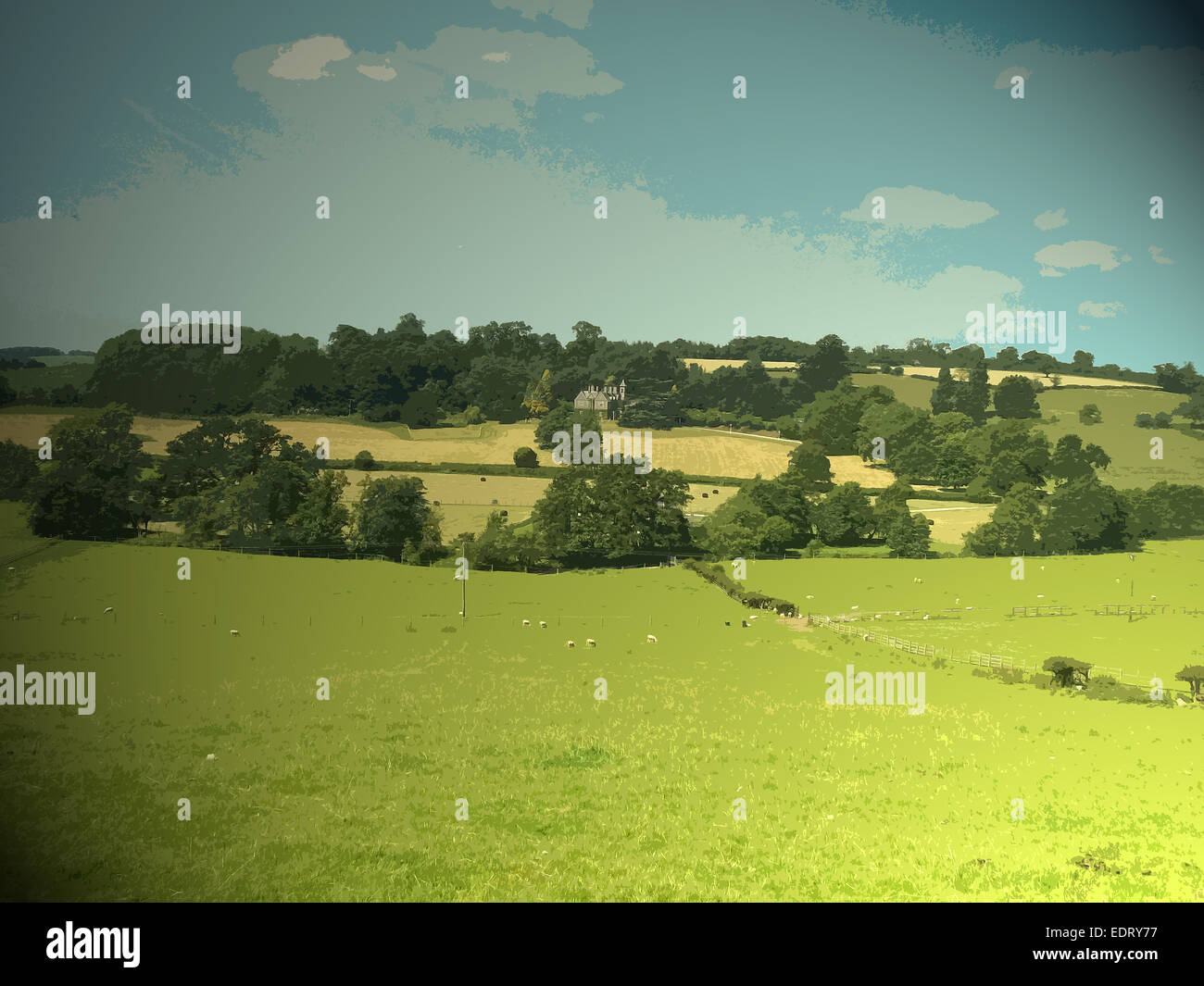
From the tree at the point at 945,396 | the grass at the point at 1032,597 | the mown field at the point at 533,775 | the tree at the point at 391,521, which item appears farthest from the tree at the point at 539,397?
the mown field at the point at 533,775

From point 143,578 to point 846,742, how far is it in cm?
1761

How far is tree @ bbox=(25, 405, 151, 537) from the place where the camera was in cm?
1727

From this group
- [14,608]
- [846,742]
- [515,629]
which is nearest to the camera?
[846,742]

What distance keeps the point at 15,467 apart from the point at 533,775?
449 inches

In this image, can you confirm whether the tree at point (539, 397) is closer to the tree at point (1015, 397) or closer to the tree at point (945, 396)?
the tree at point (945, 396)

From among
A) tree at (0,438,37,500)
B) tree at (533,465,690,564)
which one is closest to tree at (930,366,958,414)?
tree at (533,465,690,564)

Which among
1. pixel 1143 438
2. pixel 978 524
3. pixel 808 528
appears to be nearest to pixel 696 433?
pixel 808 528

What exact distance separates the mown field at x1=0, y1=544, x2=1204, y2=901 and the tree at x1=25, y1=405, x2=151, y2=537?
1.15m

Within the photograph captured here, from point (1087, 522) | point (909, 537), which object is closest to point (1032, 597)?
point (909, 537)

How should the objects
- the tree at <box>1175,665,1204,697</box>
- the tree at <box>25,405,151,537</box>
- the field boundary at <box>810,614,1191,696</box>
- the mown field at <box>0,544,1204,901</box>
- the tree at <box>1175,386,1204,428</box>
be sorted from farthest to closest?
the tree at <box>1175,386,1204,428</box>
the field boundary at <box>810,614,1191,696</box>
the tree at <box>25,405,151,537</box>
the tree at <box>1175,665,1204,697</box>
the mown field at <box>0,544,1204,901</box>

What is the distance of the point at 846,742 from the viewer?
39.5ft

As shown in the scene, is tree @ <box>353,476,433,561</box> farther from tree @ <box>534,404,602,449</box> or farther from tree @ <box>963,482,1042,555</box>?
tree @ <box>963,482,1042,555</box>

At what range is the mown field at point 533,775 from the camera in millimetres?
7098
